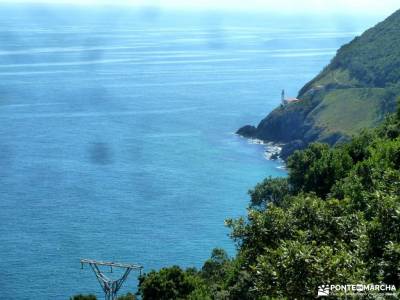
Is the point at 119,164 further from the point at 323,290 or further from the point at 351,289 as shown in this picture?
the point at 351,289

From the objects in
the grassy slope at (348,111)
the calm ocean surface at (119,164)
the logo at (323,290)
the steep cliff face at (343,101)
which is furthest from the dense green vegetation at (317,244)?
the steep cliff face at (343,101)

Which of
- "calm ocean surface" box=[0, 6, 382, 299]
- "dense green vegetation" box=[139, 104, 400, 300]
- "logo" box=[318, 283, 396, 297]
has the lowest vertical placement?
"logo" box=[318, 283, 396, 297]

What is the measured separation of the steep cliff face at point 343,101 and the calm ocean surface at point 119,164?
7642 millimetres

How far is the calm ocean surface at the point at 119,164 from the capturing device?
64.2 meters

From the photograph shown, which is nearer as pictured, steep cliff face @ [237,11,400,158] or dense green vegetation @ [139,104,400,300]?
dense green vegetation @ [139,104,400,300]

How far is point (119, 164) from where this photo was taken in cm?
9325

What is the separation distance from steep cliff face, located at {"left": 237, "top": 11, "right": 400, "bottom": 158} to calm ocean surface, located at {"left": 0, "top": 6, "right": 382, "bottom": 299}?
25.1 ft

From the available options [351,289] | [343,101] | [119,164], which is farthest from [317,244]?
[343,101]

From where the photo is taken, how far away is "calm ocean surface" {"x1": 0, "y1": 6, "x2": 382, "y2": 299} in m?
64.2

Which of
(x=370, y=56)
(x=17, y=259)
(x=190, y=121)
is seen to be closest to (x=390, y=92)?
(x=370, y=56)

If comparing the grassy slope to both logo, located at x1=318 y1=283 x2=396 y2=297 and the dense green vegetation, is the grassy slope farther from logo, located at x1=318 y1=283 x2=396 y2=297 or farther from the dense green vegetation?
logo, located at x1=318 y1=283 x2=396 y2=297

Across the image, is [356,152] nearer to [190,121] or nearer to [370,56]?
[190,121]

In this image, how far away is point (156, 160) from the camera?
96.0 meters

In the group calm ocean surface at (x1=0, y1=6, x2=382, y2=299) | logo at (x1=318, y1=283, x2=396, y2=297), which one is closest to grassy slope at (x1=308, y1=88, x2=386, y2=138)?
calm ocean surface at (x1=0, y1=6, x2=382, y2=299)
